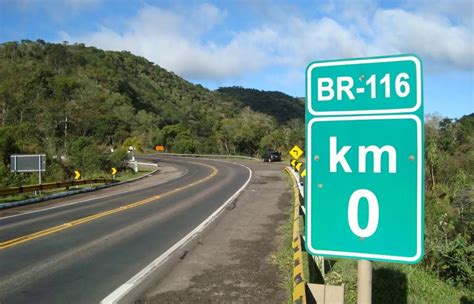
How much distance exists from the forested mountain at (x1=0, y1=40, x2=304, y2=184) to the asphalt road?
13.1 metres

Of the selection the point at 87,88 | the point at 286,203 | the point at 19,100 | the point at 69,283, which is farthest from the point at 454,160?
the point at 87,88

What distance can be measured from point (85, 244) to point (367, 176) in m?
9.23

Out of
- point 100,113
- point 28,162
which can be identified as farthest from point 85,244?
point 100,113

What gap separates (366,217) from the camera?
6.82ft

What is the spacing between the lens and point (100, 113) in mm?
57406

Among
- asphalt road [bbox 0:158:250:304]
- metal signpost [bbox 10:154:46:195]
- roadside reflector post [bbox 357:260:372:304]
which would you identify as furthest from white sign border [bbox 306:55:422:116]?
metal signpost [bbox 10:154:46:195]

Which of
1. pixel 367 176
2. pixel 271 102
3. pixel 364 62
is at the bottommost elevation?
pixel 367 176

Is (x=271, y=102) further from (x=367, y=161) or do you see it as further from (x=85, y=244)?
(x=367, y=161)

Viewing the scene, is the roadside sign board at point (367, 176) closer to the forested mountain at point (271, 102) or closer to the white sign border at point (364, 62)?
the white sign border at point (364, 62)

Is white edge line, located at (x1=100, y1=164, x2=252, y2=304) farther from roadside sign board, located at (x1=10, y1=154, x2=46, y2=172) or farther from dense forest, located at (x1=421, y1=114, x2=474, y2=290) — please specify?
roadside sign board, located at (x1=10, y1=154, x2=46, y2=172)

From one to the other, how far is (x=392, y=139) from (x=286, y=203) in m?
16.8

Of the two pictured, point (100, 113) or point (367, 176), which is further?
point (100, 113)

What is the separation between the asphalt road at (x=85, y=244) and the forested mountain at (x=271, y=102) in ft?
432

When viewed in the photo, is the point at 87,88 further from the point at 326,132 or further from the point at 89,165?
the point at 326,132
